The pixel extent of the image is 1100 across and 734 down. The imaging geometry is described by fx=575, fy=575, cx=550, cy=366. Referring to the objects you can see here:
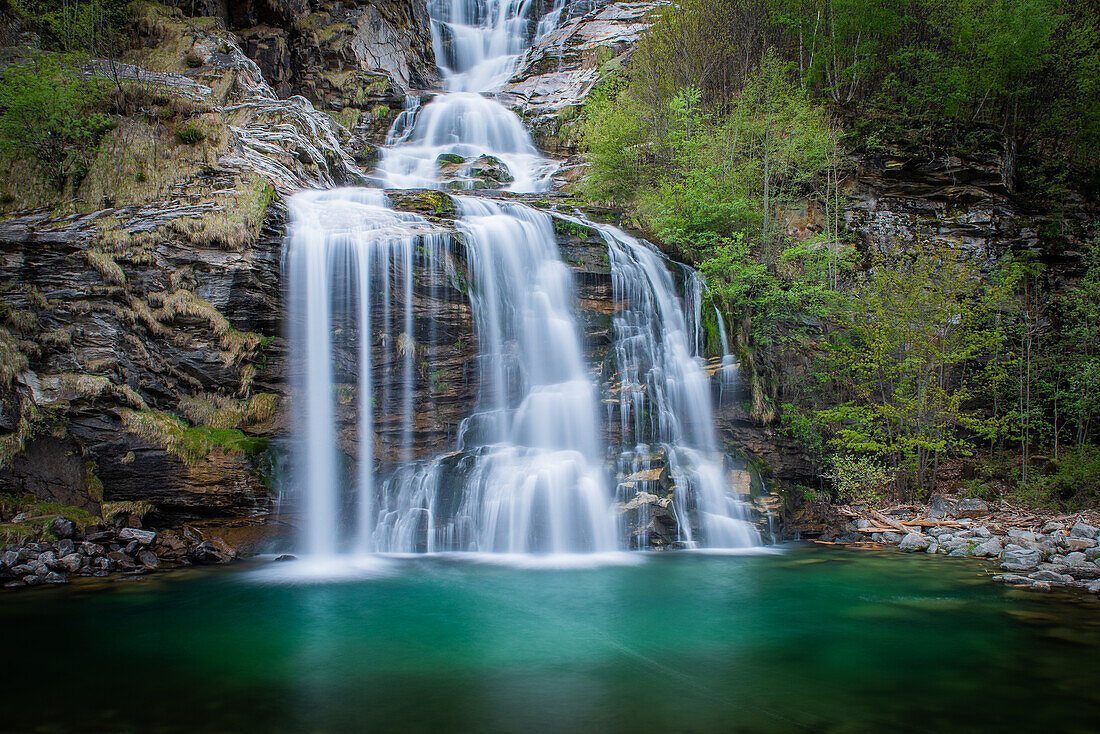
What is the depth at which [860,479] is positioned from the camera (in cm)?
1452

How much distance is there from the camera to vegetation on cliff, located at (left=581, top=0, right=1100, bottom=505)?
576 inches

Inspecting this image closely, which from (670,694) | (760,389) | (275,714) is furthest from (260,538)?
(760,389)

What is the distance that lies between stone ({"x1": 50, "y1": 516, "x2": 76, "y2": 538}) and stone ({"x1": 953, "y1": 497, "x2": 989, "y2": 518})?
723 inches

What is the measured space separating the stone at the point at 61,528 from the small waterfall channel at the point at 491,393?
3.68 m

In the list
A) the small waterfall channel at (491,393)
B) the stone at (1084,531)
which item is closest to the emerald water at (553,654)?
the small waterfall channel at (491,393)

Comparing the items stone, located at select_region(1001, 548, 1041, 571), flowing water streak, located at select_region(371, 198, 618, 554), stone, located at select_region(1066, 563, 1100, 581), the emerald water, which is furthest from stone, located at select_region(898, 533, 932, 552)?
flowing water streak, located at select_region(371, 198, 618, 554)

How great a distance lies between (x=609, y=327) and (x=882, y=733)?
11.0m

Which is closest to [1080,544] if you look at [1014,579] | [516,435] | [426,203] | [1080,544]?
[1080,544]

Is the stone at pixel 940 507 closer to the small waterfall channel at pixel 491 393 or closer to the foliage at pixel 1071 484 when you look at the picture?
the foliage at pixel 1071 484

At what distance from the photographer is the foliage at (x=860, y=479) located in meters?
14.4

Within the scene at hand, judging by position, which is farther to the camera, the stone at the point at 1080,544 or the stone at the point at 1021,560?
the stone at the point at 1080,544

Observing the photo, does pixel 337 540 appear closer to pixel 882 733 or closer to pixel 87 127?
pixel 882 733

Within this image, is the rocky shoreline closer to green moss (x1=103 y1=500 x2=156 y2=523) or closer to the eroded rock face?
green moss (x1=103 y1=500 x2=156 y2=523)

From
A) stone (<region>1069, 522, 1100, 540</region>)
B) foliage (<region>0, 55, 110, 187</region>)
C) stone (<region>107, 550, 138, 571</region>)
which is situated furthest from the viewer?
foliage (<region>0, 55, 110, 187</region>)
